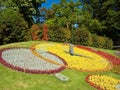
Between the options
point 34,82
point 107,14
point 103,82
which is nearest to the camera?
point 34,82

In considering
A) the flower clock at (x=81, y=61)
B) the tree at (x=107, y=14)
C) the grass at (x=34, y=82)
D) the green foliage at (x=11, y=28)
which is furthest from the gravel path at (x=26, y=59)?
the tree at (x=107, y=14)

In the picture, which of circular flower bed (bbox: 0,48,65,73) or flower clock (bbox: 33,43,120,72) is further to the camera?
flower clock (bbox: 33,43,120,72)

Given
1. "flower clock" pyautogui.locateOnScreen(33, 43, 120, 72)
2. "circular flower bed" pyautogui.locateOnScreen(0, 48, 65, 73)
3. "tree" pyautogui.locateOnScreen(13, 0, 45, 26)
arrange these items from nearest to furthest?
"circular flower bed" pyautogui.locateOnScreen(0, 48, 65, 73) < "flower clock" pyautogui.locateOnScreen(33, 43, 120, 72) < "tree" pyautogui.locateOnScreen(13, 0, 45, 26)

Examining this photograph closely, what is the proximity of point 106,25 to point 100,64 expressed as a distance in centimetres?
2687

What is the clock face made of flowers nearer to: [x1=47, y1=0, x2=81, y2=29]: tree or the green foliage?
the green foliage

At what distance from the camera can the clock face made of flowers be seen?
596 inches

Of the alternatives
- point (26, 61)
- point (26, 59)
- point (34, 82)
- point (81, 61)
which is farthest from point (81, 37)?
point (34, 82)

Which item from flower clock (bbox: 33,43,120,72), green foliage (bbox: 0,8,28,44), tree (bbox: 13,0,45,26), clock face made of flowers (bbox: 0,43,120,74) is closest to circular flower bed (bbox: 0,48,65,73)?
clock face made of flowers (bbox: 0,43,120,74)

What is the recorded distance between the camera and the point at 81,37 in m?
28.8

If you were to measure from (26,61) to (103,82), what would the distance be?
198 inches

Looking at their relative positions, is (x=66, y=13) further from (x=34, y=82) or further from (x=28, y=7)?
(x=34, y=82)

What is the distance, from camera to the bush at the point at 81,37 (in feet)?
94.5

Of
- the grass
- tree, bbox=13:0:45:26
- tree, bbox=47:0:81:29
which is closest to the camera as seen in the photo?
the grass

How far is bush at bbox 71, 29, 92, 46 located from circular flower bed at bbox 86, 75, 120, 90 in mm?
13013
